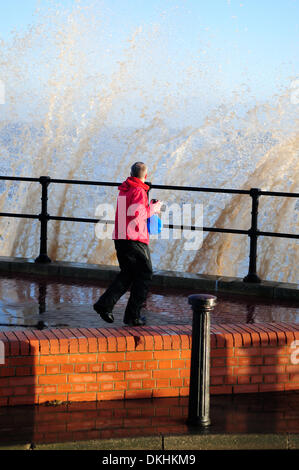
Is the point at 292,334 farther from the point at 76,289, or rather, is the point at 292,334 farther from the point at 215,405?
the point at 76,289

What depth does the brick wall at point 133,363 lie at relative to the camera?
5777 mm

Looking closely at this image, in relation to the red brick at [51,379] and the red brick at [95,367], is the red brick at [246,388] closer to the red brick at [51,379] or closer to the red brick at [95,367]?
the red brick at [95,367]

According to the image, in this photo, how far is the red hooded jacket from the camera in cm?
695

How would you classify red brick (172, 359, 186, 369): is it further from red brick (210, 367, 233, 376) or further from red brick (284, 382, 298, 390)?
red brick (284, 382, 298, 390)

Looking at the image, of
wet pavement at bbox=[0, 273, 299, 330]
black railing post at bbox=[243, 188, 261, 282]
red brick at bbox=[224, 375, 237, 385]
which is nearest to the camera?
red brick at bbox=[224, 375, 237, 385]

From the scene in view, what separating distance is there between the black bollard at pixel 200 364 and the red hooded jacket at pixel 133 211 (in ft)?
5.42

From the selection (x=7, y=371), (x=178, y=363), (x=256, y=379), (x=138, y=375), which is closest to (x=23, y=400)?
(x=7, y=371)

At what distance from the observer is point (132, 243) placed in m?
7.09

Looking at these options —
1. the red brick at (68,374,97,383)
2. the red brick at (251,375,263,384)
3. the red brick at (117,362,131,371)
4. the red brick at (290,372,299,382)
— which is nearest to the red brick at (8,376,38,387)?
the red brick at (68,374,97,383)

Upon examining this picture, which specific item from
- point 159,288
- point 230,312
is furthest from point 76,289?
point 230,312

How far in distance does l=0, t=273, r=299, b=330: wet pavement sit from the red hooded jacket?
90cm

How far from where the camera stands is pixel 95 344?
5980mm

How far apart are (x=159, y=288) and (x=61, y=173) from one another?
16.1m

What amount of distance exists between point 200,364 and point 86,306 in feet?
9.57
